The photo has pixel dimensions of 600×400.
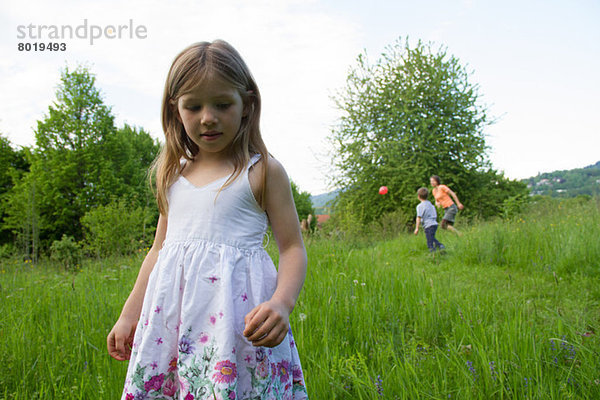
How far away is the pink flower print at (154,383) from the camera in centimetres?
108

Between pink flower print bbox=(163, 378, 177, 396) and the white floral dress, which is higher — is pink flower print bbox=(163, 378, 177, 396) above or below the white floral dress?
below

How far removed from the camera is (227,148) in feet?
4.32

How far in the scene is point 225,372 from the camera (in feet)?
3.32

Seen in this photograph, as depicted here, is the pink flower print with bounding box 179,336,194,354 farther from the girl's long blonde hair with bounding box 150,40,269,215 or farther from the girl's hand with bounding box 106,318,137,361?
the girl's long blonde hair with bounding box 150,40,269,215

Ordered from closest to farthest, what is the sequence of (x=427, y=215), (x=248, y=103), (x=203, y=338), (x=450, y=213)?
(x=203, y=338) → (x=248, y=103) → (x=427, y=215) → (x=450, y=213)

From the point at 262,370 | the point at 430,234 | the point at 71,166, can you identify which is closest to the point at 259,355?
the point at 262,370

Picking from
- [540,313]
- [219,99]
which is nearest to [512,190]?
[540,313]

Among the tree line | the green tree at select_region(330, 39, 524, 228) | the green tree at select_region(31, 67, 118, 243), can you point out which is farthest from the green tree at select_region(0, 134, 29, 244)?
the green tree at select_region(330, 39, 524, 228)

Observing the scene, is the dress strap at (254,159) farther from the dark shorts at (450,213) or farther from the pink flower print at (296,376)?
the dark shorts at (450,213)

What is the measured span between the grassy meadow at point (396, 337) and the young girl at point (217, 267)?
0.78m

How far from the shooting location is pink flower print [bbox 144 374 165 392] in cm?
108

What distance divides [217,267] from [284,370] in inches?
15.2

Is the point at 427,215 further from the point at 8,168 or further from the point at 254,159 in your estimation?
the point at 8,168

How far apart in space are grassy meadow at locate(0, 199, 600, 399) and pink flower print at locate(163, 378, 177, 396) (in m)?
0.82
